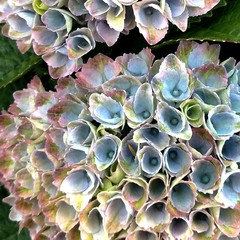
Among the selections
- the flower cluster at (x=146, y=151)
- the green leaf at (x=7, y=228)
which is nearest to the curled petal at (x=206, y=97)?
the flower cluster at (x=146, y=151)

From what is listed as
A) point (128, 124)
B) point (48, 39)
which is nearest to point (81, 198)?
point (128, 124)

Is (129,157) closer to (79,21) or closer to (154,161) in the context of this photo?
(154,161)

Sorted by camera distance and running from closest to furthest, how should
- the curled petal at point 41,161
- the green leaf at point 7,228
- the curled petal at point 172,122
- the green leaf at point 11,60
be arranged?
the curled petal at point 172,122, the curled petal at point 41,161, the green leaf at point 11,60, the green leaf at point 7,228

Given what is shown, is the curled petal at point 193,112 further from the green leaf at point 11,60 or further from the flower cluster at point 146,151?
the green leaf at point 11,60

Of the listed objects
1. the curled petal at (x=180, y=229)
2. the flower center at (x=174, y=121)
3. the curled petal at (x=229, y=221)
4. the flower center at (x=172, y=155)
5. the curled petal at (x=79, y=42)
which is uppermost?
the curled petal at (x=79, y=42)

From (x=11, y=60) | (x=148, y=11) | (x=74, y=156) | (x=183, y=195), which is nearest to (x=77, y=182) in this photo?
(x=74, y=156)

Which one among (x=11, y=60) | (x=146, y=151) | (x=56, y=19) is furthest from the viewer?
(x=11, y=60)

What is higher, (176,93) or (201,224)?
(176,93)
